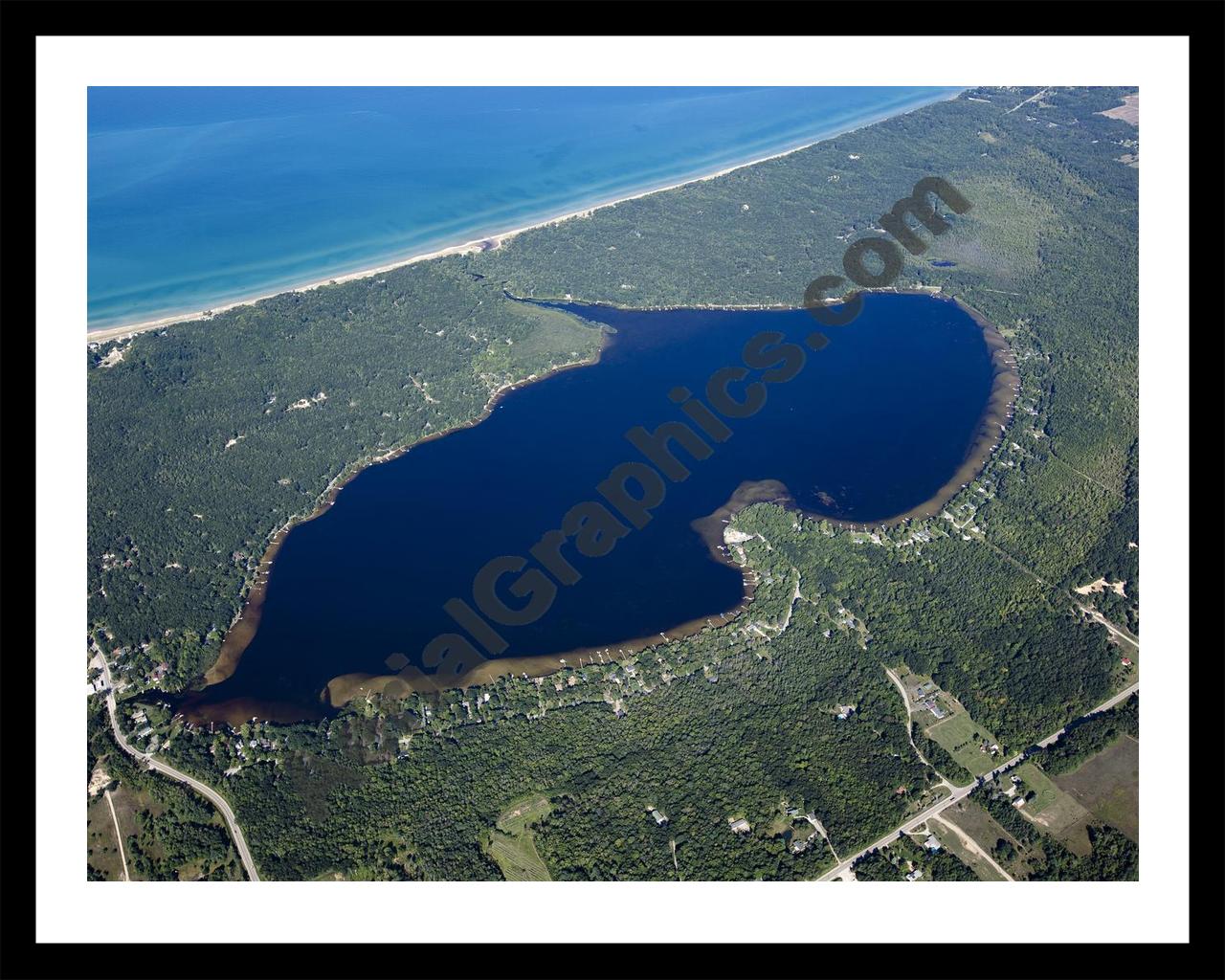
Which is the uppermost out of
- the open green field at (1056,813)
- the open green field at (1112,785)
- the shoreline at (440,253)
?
the shoreline at (440,253)

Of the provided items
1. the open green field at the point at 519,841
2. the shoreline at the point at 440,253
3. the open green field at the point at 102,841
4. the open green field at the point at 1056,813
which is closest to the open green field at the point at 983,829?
the open green field at the point at 1056,813

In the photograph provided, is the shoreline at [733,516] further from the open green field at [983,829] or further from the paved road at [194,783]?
the open green field at [983,829]

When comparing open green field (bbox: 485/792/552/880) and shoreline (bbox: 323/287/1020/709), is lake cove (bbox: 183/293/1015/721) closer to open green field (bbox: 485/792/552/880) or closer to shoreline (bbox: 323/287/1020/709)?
shoreline (bbox: 323/287/1020/709)

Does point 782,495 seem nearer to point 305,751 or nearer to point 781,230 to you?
point 305,751

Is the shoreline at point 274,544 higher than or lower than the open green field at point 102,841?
higher

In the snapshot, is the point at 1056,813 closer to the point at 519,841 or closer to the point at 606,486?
the point at 519,841

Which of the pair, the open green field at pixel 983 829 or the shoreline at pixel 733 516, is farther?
the shoreline at pixel 733 516

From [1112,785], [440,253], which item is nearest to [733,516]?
[1112,785]

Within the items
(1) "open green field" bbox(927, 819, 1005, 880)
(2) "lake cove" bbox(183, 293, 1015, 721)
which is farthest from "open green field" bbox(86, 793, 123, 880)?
(1) "open green field" bbox(927, 819, 1005, 880)
